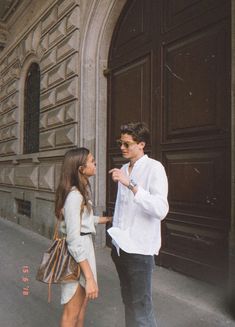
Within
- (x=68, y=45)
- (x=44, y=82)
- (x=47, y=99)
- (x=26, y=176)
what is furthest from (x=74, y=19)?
(x=26, y=176)

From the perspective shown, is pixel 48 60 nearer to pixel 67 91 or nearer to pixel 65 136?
pixel 67 91

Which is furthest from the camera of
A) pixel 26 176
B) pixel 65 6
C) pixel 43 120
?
pixel 26 176

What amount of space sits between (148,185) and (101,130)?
14.3ft

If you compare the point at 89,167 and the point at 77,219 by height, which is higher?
the point at 89,167

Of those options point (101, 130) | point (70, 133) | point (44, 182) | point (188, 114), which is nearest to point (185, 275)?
point (188, 114)

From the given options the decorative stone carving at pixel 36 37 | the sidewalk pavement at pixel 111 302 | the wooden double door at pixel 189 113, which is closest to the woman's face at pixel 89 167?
the sidewalk pavement at pixel 111 302

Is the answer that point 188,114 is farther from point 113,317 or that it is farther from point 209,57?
point 113,317

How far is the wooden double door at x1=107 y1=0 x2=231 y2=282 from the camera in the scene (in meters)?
4.13

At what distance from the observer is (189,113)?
461cm

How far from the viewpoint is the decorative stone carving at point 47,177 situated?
7.57 meters

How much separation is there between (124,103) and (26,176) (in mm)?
3934

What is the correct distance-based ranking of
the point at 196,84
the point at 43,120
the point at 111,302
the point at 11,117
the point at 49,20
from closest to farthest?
the point at 111,302
the point at 196,84
the point at 49,20
the point at 43,120
the point at 11,117

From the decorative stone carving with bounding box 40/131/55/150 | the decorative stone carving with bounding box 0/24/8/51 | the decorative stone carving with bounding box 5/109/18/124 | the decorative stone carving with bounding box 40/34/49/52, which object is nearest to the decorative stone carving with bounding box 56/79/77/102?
the decorative stone carving with bounding box 40/131/55/150

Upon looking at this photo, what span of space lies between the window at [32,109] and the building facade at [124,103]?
0.09ft
